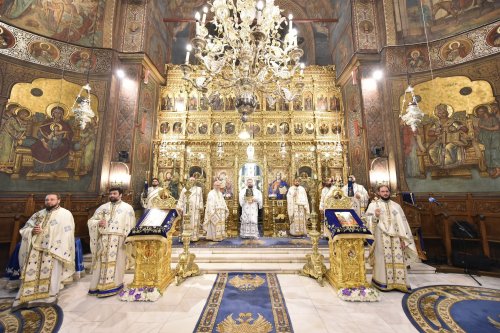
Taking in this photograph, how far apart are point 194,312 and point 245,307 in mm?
→ 875

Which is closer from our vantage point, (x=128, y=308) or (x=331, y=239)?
(x=128, y=308)

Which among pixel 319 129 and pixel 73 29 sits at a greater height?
pixel 73 29

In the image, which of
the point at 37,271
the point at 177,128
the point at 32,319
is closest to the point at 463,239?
the point at 32,319

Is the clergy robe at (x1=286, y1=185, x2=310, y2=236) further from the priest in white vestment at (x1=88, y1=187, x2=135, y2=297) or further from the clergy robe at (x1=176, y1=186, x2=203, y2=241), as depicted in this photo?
the priest in white vestment at (x1=88, y1=187, x2=135, y2=297)

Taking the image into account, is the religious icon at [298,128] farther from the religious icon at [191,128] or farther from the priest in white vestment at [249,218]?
the religious icon at [191,128]

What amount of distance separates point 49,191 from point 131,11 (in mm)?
8108

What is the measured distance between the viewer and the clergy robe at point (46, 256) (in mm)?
4008

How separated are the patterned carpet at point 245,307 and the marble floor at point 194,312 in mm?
159

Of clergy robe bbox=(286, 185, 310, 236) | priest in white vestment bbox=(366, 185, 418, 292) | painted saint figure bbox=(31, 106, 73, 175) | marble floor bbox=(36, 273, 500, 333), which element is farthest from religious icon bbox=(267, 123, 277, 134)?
painted saint figure bbox=(31, 106, 73, 175)

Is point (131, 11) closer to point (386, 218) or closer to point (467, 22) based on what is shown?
point (386, 218)

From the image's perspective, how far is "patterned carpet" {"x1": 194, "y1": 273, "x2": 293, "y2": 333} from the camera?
10.4 ft

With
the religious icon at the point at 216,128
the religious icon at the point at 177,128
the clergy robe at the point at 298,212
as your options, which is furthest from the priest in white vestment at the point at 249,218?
the religious icon at the point at 177,128

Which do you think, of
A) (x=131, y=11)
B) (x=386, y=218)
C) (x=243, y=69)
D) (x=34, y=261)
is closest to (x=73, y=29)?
(x=131, y=11)

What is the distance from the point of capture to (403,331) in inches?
122
